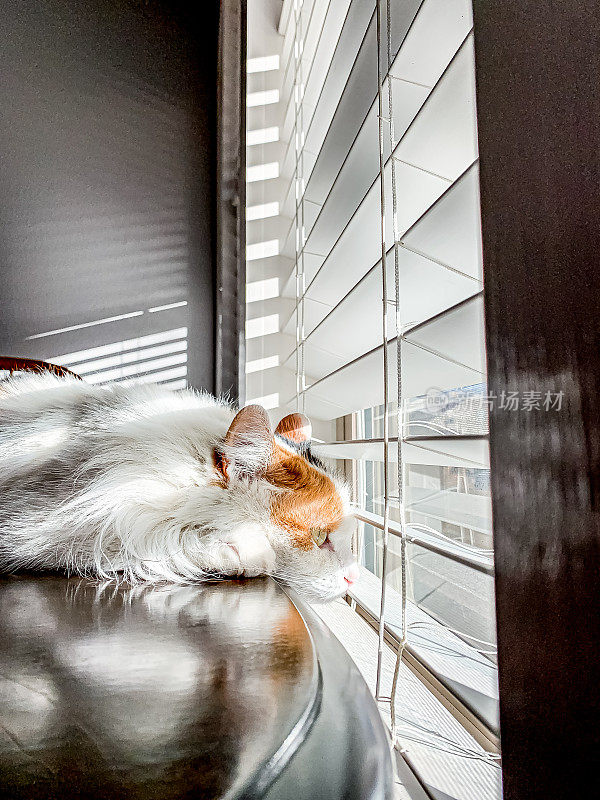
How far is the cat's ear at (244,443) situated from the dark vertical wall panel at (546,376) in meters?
0.38

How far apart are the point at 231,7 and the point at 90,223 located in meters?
0.68

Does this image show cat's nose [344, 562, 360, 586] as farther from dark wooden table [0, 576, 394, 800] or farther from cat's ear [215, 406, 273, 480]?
dark wooden table [0, 576, 394, 800]

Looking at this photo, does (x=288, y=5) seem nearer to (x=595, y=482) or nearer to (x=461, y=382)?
(x=461, y=382)

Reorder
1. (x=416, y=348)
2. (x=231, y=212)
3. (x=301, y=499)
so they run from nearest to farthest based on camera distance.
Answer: (x=416, y=348)
(x=301, y=499)
(x=231, y=212)

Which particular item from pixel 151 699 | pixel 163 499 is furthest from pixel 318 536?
pixel 151 699

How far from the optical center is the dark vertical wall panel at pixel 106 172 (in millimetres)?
1512

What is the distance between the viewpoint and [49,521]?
0.59 metres

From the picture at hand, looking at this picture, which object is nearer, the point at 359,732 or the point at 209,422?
the point at 359,732

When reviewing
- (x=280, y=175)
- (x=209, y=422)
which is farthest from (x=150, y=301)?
(x=209, y=422)

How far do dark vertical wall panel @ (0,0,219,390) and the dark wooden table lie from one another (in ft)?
4.32

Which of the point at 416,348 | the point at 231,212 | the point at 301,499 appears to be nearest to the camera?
the point at 416,348

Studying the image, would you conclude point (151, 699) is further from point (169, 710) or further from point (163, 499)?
point (163, 499)

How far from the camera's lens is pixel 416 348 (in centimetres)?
55

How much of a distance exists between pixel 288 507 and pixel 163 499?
146 mm
